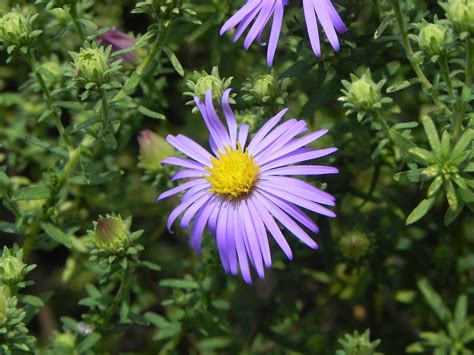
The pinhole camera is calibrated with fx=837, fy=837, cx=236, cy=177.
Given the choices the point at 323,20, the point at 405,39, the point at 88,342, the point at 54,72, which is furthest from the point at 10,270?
the point at 405,39

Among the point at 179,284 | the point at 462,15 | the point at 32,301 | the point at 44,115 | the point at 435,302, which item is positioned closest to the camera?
the point at 462,15

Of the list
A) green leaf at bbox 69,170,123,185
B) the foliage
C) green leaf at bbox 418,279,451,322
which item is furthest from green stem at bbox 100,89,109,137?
green leaf at bbox 418,279,451,322

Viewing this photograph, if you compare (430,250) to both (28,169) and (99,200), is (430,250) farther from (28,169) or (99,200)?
(28,169)

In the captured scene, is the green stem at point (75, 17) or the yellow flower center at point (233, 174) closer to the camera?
the yellow flower center at point (233, 174)

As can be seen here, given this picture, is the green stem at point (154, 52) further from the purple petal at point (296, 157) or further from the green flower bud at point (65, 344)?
the green flower bud at point (65, 344)

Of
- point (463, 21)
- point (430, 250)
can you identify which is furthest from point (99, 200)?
point (463, 21)

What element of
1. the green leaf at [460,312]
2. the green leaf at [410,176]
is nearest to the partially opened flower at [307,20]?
the green leaf at [410,176]

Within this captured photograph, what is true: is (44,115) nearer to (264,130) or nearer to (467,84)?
(264,130)
